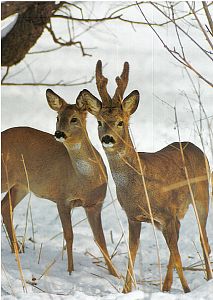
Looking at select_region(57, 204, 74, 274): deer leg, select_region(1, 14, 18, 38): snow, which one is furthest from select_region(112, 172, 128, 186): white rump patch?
select_region(1, 14, 18, 38): snow

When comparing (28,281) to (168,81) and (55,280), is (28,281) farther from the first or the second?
(168,81)

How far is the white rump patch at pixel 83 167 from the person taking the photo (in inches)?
117

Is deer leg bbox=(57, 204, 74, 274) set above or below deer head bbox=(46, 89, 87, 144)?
below

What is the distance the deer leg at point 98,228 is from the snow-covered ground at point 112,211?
0.04 meters

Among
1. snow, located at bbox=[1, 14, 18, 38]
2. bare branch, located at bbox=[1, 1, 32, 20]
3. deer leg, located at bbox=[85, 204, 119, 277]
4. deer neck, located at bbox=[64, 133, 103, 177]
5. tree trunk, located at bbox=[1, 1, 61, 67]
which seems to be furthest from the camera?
snow, located at bbox=[1, 14, 18, 38]

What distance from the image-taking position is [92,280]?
272 centimetres

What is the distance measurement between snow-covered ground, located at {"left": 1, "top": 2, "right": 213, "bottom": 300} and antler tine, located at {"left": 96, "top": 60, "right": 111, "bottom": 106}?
0.04 m

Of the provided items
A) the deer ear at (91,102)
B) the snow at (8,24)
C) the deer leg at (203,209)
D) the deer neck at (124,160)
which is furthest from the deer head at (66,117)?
the snow at (8,24)

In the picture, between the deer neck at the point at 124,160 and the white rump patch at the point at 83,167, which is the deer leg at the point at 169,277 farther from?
the white rump patch at the point at 83,167

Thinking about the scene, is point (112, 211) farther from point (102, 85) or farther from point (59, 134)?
point (102, 85)

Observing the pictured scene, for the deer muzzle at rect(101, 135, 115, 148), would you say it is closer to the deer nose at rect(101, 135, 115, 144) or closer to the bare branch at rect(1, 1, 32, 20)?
the deer nose at rect(101, 135, 115, 144)

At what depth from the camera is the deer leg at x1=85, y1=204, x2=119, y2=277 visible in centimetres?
274

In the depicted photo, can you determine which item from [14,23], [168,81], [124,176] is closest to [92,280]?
[124,176]

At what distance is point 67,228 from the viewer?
290 cm
